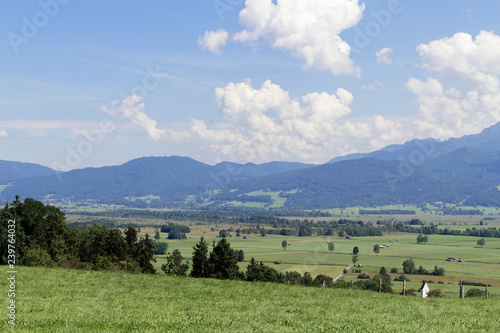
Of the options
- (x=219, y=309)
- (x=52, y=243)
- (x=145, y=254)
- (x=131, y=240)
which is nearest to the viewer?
(x=219, y=309)

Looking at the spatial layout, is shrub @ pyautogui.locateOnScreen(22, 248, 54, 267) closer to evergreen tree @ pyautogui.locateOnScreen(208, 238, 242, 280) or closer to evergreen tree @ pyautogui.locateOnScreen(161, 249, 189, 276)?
evergreen tree @ pyautogui.locateOnScreen(208, 238, 242, 280)

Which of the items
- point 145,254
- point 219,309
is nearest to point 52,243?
point 145,254

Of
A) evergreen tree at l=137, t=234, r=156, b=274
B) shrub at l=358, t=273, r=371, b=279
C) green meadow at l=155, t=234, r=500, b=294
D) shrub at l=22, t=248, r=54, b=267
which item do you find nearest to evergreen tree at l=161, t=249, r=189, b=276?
evergreen tree at l=137, t=234, r=156, b=274

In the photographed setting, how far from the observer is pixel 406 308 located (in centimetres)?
2652

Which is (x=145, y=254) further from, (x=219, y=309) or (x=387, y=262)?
(x=387, y=262)

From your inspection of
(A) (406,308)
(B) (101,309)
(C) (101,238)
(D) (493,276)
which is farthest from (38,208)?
(D) (493,276)

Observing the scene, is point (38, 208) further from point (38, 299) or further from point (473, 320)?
point (473, 320)

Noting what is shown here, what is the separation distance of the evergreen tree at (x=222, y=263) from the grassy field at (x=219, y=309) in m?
33.4

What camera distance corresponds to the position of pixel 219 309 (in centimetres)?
2403

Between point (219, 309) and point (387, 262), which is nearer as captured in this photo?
point (219, 309)

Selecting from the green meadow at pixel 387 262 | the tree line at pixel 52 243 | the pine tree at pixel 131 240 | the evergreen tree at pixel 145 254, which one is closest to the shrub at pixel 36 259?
the tree line at pixel 52 243

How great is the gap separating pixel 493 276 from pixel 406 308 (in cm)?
12320

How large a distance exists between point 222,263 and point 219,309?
46982 millimetres

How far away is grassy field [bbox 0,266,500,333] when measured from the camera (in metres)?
19.2
